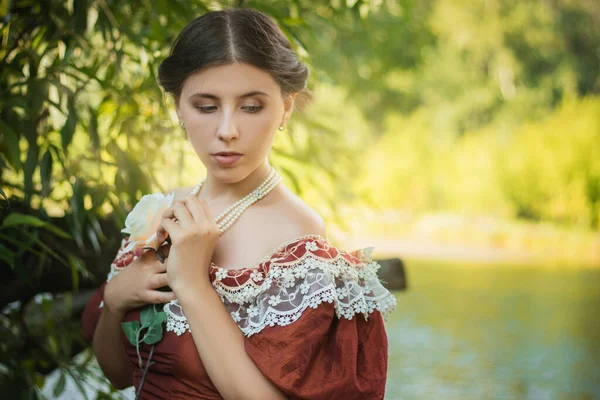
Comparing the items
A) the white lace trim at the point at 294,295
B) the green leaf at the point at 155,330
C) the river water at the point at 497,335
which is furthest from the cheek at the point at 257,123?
the river water at the point at 497,335

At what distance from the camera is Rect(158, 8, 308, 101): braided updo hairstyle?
121 cm

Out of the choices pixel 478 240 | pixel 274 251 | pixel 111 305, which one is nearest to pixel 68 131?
pixel 111 305

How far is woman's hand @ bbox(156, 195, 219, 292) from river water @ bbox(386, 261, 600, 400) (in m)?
3.48

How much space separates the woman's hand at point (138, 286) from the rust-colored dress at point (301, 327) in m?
0.04

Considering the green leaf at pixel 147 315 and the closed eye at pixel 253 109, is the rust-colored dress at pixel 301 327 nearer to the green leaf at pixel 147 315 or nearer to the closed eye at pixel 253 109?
the green leaf at pixel 147 315

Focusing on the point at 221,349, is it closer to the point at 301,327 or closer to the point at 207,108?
the point at 301,327

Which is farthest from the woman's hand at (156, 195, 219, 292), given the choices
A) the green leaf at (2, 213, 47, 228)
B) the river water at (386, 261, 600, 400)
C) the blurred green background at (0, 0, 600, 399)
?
the river water at (386, 261, 600, 400)

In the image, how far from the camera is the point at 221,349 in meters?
1.14

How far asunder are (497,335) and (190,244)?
5.34 metres

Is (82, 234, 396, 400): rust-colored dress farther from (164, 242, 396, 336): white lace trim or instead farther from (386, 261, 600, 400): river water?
(386, 261, 600, 400): river water

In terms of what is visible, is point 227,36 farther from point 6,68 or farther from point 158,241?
point 6,68

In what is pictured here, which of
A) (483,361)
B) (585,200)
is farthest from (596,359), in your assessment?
(585,200)

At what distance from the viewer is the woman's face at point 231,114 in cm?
120

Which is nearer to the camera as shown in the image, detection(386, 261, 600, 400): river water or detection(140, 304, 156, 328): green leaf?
detection(140, 304, 156, 328): green leaf
